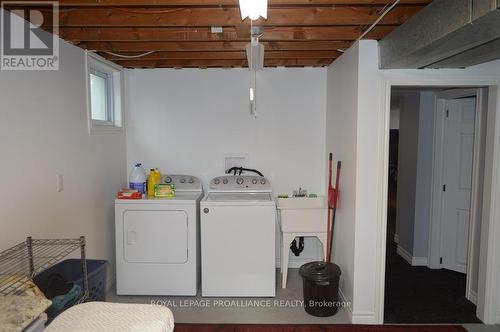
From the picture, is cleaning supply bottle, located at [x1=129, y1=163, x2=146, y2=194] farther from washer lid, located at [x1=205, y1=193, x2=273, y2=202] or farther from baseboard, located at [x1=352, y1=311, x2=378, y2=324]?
baseboard, located at [x1=352, y1=311, x2=378, y2=324]

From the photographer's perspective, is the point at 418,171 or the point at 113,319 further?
the point at 418,171

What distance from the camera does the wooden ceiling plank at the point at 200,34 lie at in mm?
2479

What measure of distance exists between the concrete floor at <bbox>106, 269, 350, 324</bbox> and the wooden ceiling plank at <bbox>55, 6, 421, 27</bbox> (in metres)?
2.37

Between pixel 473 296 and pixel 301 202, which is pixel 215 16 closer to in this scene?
pixel 301 202

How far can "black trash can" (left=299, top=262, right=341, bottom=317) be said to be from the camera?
2.94 metres

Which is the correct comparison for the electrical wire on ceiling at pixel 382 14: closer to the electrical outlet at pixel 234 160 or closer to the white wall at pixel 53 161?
the electrical outlet at pixel 234 160

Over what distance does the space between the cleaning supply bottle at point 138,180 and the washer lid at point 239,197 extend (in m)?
0.69

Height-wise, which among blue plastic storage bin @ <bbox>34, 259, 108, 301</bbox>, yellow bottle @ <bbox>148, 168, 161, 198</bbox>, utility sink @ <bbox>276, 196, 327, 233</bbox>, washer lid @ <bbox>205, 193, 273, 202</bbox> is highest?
yellow bottle @ <bbox>148, 168, 161, 198</bbox>

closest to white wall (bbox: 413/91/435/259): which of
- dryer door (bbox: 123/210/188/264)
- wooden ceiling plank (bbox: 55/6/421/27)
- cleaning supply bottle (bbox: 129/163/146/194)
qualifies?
wooden ceiling plank (bbox: 55/6/421/27)

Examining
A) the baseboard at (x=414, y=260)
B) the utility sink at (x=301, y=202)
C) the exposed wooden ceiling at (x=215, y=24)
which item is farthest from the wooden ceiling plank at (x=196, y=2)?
the baseboard at (x=414, y=260)

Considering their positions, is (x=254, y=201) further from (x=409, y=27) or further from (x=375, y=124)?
(x=409, y=27)

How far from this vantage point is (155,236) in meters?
3.25

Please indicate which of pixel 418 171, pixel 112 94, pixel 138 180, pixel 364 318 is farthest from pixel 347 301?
pixel 112 94

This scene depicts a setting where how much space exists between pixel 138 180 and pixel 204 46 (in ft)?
5.07
